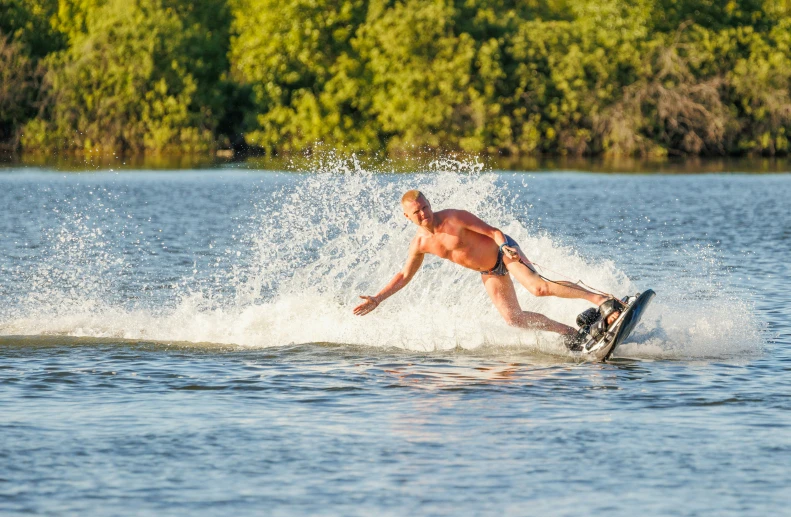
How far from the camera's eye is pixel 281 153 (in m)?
68.2

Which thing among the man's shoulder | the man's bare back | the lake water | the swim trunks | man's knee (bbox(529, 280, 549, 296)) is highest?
the man's shoulder

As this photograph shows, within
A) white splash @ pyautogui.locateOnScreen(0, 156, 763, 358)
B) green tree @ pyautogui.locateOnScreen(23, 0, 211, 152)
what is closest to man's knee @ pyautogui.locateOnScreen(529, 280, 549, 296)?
white splash @ pyautogui.locateOnScreen(0, 156, 763, 358)

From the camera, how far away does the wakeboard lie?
12.3m

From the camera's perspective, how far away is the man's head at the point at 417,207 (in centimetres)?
1230

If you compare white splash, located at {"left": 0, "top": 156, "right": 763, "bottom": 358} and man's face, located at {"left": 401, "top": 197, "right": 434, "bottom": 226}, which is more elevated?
man's face, located at {"left": 401, "top": 197, "right": 434, "bottom": 226}

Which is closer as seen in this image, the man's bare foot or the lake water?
the lake water

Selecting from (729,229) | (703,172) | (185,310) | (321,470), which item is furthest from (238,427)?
(703,172)

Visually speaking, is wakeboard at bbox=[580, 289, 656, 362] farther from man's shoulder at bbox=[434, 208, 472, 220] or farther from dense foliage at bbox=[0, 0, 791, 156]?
dense foliage at bbox=[0, 0, 791, 156]

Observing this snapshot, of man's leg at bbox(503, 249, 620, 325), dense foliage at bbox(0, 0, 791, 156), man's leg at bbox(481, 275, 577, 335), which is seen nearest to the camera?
man's leg at bbox(503, 249, 620, 325)

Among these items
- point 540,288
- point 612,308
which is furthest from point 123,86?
point 612,308

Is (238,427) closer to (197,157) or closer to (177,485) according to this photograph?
(177,485)

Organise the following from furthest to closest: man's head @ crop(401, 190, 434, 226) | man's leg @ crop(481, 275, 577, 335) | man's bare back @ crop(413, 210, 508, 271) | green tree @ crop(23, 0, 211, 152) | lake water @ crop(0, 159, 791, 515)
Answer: green tree @ crop(23, 0, 211, 152), man's leg @ crop(481, 275, 577, 335), man's bare back @ crop(413, 210, 508, 271), man's head @ crop(401, 190, 434, 226), lake water @ crop(0, 159, 791, 515)

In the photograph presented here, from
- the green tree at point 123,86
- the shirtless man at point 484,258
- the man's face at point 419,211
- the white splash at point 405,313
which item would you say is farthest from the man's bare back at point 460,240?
the green tree at point 123,86

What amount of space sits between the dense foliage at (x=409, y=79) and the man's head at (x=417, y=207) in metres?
50.7
